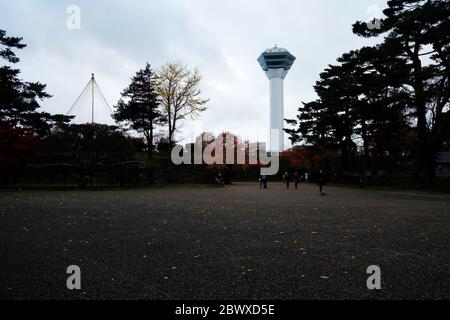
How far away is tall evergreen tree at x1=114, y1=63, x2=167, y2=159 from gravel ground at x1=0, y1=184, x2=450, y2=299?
2375cm

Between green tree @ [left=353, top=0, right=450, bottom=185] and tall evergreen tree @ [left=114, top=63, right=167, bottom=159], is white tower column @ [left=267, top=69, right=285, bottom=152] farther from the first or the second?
green tree @ [left=353, top=0, right=450, bottom=185]

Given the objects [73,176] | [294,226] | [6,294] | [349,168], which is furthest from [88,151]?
[349,168]

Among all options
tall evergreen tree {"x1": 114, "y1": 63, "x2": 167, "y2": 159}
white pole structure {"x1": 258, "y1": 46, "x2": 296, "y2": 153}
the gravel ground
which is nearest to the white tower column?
white pole structure {"x1": 258, "y1": 46, "x2": 296, "y2": 153}

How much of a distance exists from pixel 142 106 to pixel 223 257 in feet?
94.6

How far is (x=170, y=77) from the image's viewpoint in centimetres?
3098

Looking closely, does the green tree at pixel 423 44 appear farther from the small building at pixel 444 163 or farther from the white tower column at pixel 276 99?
the white tower column at pixel 276 99

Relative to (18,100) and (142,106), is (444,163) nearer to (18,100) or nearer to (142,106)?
(142,106)

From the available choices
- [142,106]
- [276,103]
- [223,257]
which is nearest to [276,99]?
[276,103]

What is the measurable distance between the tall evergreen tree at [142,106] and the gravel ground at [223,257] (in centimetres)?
2375

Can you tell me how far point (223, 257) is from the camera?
5219mm

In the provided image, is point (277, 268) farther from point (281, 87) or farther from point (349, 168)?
point (281, 87)

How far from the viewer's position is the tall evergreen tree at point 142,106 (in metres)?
31.9
